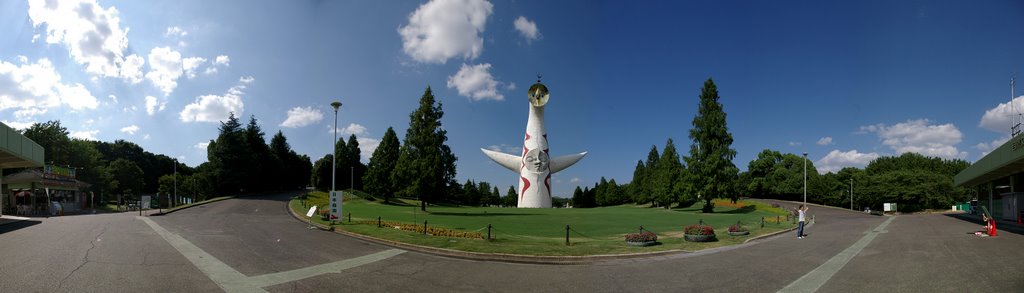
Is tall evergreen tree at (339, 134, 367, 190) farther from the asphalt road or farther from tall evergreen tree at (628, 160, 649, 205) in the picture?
the asphalt road

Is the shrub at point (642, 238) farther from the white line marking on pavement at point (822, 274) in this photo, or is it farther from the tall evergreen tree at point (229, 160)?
the tall evergreen tree at point (229, 160)

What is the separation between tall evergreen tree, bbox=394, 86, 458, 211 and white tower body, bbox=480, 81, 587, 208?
17.9m

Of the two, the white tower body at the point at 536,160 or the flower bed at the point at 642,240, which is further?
the white tower body at the point at 536,160

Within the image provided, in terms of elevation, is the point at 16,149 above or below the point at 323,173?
above

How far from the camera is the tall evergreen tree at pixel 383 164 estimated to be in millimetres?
59469

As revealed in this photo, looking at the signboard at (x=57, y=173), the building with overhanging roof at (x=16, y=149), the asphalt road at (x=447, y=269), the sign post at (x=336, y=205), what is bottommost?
the asphalt road at (x=447, y=269)

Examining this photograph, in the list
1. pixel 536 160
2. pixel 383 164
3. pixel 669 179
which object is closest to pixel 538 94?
pixel 536 160

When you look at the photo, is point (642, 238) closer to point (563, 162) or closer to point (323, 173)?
point (563, 162)

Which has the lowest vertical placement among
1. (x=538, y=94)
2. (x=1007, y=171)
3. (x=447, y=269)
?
(x=447, y=269)

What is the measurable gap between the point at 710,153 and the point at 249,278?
45889 millimetres

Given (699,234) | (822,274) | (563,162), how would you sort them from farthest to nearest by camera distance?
(563,162), (699,234), (822,274)

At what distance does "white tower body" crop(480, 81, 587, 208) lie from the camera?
181 ft

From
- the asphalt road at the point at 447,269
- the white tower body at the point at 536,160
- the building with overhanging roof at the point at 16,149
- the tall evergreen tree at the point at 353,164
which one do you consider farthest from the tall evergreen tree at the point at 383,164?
the asphalt road at the point at 447,269

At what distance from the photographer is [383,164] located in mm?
61031
